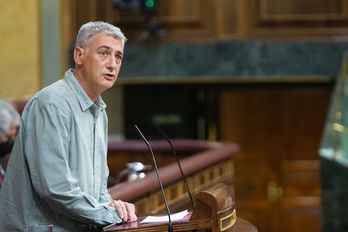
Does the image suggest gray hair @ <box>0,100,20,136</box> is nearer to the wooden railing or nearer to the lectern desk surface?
the wooden railing

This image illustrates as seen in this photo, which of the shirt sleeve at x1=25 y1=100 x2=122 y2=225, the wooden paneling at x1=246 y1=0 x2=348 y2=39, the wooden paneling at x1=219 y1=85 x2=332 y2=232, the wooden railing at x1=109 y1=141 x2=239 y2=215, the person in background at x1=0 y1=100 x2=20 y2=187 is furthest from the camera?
the wooden paneling at x1=219 y1=85 x2=332 y2=232

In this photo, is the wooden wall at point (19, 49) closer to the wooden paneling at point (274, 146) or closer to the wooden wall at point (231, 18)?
the wooden wall at point (231, 18)

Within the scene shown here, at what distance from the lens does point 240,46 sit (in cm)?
916

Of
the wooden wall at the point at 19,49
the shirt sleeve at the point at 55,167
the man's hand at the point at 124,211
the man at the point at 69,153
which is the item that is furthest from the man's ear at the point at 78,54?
the wooden wall at the point at 19,49

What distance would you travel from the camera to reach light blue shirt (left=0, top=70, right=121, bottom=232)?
9.37ft

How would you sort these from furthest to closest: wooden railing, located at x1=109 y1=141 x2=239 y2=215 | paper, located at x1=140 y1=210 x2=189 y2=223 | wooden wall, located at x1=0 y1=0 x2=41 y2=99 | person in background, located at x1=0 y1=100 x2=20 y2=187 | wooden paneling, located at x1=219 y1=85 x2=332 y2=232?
wooden paneling, located at x1=219 y1=85 x2=332 y2=232 < wooden wall, located at x1=0 y1=0 x2=41 y2=99 < wooden railing, located at x1=109 y1=141 x2=239 y2=215 < person in background, located at x1=0 y1=100 x2=20 y2=187 < paper, located at x1=140 y1=210 x2=189 y2=223

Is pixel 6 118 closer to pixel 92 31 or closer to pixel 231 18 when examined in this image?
pixel 92 31

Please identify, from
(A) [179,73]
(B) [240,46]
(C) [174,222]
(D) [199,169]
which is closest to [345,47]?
(B) [240,46]

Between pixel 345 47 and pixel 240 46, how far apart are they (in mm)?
961

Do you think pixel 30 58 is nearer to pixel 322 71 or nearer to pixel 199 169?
pixel 199 169

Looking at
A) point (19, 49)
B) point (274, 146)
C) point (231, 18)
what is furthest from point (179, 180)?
point (274, 146)

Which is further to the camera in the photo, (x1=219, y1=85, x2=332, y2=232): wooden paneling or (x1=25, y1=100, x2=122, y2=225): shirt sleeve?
(x1=219, y1=85, x2=332, y2=232): wooden paneling

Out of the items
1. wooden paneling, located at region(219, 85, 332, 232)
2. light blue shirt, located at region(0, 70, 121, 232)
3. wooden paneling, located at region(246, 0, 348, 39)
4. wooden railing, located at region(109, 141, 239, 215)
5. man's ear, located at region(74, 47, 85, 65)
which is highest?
man's ear, located at region(74, 47, 85, 65)

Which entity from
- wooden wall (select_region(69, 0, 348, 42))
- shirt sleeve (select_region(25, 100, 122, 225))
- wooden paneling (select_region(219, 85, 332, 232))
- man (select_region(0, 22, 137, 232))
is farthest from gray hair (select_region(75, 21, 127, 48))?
wooden paneling (select_region(219, 85, 332, 232))
